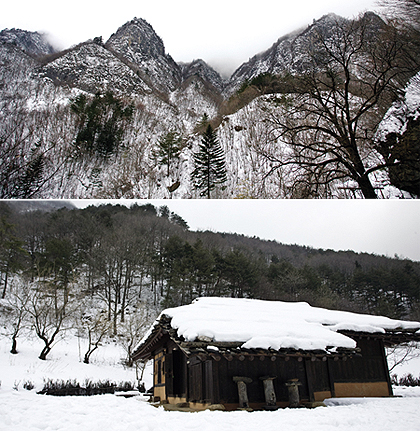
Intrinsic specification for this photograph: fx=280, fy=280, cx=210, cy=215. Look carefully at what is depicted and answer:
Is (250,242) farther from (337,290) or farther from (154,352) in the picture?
(337,290)

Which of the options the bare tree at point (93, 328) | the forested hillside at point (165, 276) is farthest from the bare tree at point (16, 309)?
the bare tree at point (93, 328)

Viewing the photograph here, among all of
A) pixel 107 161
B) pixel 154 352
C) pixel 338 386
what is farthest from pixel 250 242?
pixel 107 161

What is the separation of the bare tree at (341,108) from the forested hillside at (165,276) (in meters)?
5.41

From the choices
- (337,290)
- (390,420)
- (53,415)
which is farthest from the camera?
(337,290)

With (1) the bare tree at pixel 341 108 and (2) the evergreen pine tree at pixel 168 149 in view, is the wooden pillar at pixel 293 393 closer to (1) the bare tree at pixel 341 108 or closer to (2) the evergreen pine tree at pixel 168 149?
(1) the bare tree at pixel 341 108

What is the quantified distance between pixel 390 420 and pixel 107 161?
15.1 ft

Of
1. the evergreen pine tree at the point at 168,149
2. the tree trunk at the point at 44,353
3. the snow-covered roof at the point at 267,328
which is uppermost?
the evergreen pine tree at the point at 168,149

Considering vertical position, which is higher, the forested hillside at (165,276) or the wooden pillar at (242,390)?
the forested hillside at (165,276)

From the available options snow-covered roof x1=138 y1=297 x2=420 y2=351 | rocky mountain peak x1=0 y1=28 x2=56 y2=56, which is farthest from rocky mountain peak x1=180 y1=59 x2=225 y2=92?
snow-covered roof x1=138 y1=297 x2=420 y2=351

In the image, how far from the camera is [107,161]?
157 inches

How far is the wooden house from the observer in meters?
3.53

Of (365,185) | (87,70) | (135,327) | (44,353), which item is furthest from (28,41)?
(135,327)

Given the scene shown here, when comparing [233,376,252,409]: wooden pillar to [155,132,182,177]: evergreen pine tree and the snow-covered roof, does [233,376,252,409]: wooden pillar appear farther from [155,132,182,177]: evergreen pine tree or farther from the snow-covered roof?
[155,132,182,177]: evergreen pine tree

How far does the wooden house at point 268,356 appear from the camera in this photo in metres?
3.53
